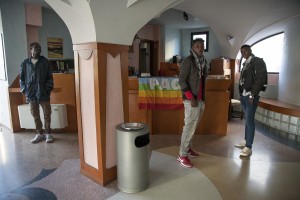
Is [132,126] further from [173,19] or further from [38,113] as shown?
[173,19]

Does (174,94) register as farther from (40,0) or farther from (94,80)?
(40,0)

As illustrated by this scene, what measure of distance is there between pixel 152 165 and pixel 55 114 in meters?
2.20

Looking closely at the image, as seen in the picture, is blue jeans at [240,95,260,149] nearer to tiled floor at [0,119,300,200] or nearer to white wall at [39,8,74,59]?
tiled floor at [0,119,300,200]

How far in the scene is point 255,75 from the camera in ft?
10.1

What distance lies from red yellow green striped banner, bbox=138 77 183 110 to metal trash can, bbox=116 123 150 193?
1683 mm

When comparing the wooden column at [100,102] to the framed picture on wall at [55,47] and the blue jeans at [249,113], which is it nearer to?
the blue jeans at [249,113]

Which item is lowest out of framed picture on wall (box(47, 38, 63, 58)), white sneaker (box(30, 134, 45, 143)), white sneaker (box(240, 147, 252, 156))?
white sneaker (box(240, 147, 252, 156))

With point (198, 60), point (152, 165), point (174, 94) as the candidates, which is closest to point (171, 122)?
point (174, 94)

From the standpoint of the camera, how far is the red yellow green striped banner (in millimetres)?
4078

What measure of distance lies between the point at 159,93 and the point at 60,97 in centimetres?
191

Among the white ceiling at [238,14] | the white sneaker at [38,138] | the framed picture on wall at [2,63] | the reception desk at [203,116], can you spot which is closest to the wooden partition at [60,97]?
the framed picture on wall at [2,63]

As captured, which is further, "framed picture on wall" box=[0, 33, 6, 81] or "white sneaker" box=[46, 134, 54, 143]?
"framed picture on wall" box=[0, 33, 6, 81]

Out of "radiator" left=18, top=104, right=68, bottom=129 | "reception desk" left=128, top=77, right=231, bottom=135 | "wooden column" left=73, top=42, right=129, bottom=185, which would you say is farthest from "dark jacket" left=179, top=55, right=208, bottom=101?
"radiator" left=18, top=104, right=68, bottom=129

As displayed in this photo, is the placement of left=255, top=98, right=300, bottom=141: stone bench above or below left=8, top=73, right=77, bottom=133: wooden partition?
below
